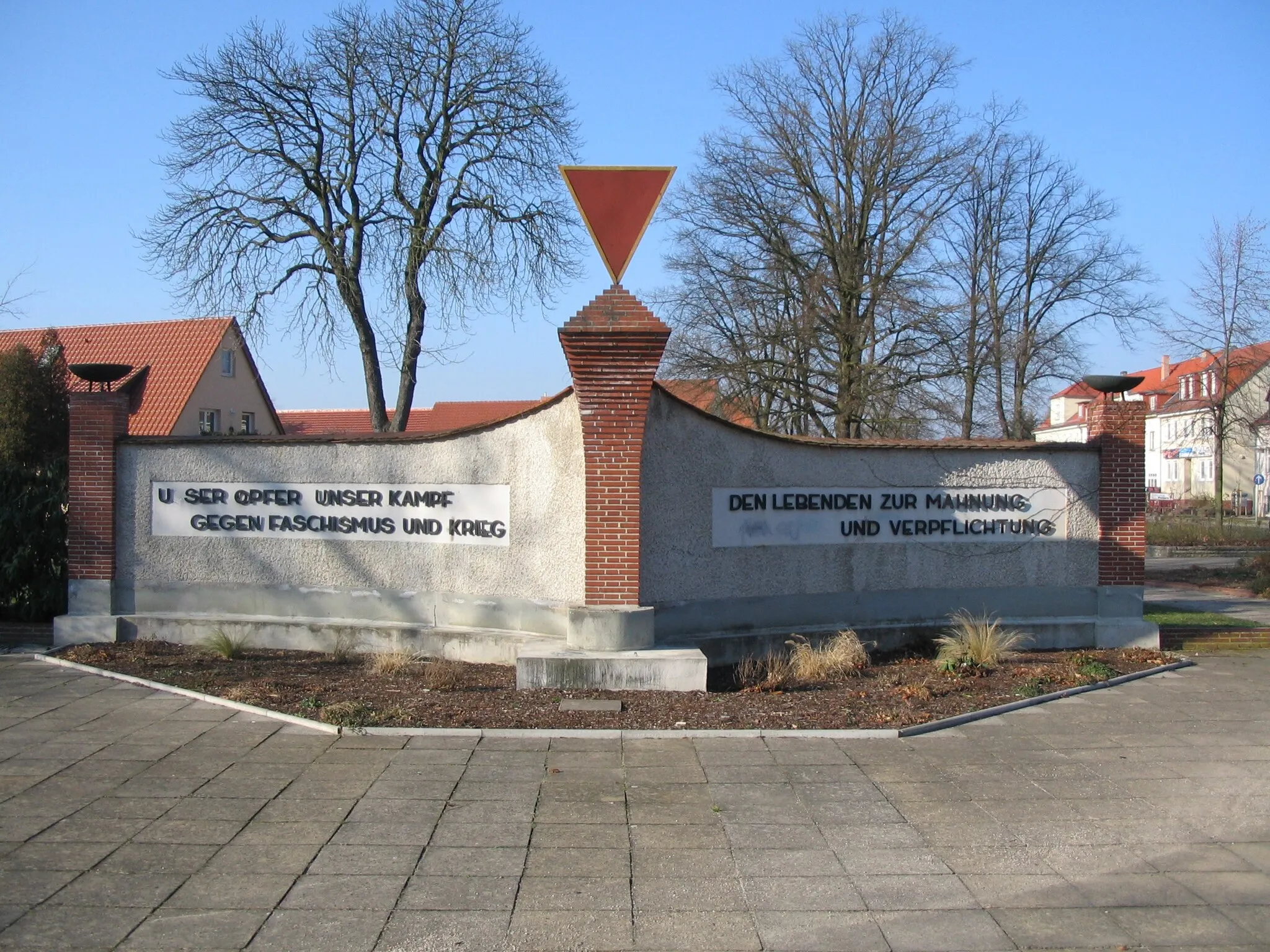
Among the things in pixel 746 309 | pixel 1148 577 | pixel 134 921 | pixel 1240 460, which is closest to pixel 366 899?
pixel 134 921

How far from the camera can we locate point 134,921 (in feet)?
16.7

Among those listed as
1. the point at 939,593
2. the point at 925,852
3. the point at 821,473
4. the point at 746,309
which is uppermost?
the point at 746,309

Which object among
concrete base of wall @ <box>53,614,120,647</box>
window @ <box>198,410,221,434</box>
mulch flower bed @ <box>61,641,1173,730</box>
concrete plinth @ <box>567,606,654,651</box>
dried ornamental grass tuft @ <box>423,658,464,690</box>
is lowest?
mulch flower bed @ <box>61,641,1173,730</box>

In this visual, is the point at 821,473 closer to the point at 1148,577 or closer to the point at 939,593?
the point at 939,593

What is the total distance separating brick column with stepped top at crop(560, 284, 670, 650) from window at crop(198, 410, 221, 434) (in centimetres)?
3280

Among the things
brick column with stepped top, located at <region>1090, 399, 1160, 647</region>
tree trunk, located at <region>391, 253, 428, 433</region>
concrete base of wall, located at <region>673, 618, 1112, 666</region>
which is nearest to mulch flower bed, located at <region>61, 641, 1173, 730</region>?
concrete base of wall, located at <region>673, 618, 1112, 666</region>

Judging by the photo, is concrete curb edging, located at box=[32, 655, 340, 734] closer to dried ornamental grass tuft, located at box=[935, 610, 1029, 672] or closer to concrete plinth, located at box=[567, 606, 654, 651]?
concrete plinth, located at box=[567, 606, 654, 651]

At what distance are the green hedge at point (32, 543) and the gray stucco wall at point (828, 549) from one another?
7813 millimetres

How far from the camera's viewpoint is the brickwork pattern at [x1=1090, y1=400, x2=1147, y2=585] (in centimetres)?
1282

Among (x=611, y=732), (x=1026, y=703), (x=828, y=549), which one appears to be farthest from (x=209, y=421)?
(x=1026, y=703)

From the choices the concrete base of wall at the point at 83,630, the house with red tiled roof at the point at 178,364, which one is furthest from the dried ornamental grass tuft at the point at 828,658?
the house with red tiled roof at the point at 178,364

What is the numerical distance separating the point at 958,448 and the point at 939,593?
1.72 metres

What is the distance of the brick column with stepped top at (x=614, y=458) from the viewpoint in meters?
10.2

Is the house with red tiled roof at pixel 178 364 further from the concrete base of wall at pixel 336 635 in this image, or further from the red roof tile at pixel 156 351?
the concrete base of wall at pixel 336 635
